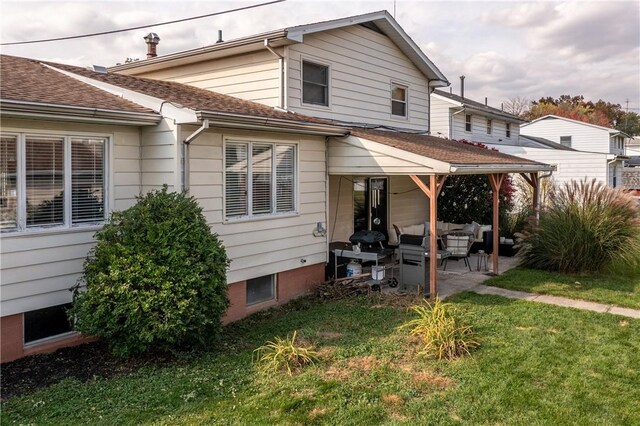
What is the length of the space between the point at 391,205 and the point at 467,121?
14.1 meters

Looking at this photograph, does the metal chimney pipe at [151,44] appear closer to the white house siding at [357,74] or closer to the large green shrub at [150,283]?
the white house siding at [357,74]

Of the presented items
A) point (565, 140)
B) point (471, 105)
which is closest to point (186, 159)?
point (471, 105)

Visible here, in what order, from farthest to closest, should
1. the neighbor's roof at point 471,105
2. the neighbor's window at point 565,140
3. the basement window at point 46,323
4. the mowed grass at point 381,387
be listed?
the neighbor's window at point 565,140, the neighbor's roof at point 471,105, the basement window at point 46,323, the mowed grass at point 381,387

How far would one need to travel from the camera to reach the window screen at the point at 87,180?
6.53m

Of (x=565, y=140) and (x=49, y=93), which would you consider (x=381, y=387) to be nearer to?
(x=49, y=93)

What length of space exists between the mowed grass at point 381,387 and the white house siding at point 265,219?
1629 mm

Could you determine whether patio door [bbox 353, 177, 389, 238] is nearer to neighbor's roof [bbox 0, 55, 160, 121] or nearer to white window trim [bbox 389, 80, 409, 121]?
white window trim [bbox 389, 80, 409, 121]

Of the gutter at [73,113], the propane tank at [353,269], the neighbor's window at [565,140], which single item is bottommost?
the propane tank at [353,269]

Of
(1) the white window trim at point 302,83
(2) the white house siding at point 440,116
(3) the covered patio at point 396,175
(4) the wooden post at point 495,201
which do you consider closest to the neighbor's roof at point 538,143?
(2) the white house siding at point 440,116

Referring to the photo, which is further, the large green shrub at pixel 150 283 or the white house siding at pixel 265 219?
the white house siding at pixel 265 219

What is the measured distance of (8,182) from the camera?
5.95 metres

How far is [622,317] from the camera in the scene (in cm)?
789

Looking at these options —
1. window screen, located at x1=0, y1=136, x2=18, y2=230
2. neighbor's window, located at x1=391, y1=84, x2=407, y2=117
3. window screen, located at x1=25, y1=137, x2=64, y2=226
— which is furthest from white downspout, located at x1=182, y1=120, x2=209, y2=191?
neighbor's window, located at x1=391, y1=84, x2=407, y2=117

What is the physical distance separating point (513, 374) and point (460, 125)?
2104 centimetres
